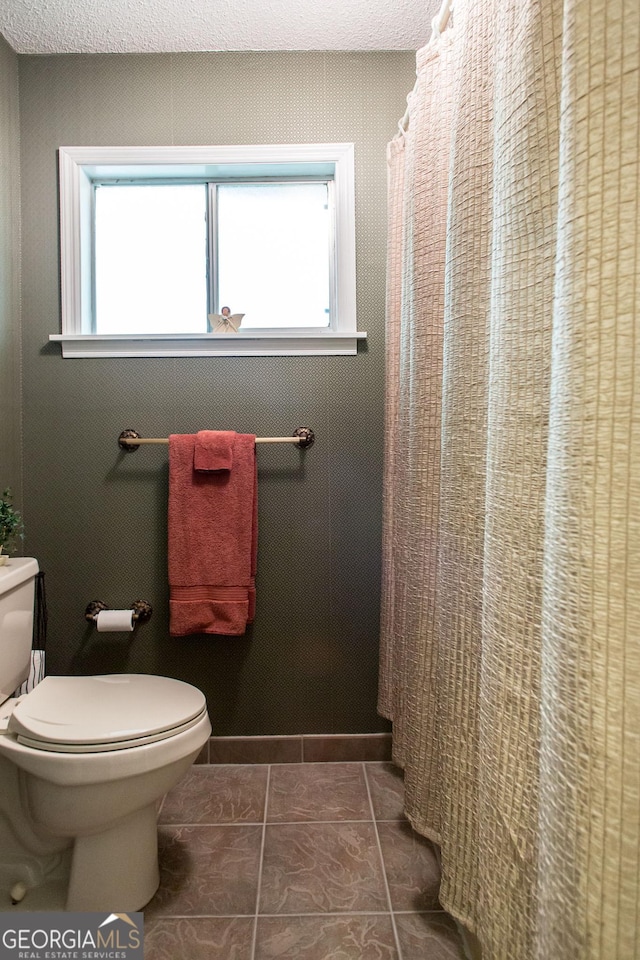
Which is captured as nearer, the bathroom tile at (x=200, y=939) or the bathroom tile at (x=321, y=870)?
the bathroom tile at (x=200, y=939)

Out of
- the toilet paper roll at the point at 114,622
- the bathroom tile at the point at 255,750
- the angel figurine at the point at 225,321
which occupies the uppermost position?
the angel figurine at the point at 225,321

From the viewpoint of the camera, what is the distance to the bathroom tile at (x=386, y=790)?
154 centimetres

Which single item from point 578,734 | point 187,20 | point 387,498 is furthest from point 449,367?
point 187,20

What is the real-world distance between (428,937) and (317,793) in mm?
546

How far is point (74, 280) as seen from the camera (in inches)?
69.2

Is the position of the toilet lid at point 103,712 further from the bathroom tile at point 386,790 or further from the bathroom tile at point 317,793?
the bathroom tile at point 386,790

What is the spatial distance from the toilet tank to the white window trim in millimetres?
748

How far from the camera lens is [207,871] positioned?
4.31ft

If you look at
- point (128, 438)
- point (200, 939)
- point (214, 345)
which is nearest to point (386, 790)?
point (200, 939)

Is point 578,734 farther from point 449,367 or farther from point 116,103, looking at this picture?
point 116,103

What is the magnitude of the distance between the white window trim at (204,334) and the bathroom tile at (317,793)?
4.57ft

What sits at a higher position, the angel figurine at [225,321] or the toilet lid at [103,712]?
the angel figurine at [225,321]

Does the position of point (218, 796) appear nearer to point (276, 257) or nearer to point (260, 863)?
point (260, 863)

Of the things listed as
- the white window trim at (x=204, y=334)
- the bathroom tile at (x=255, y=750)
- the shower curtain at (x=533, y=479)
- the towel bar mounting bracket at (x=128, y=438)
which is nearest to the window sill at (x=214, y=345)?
the white window trim at (x=204, y=334)
